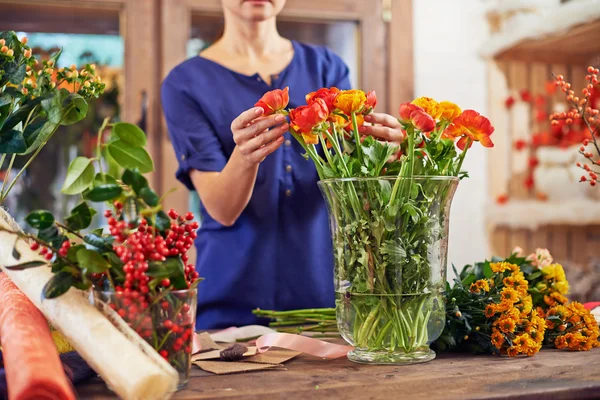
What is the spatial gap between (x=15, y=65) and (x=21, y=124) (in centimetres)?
7

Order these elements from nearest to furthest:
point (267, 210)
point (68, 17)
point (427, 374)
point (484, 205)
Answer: point (427, 374) < point (267, 210) < point (68, 17) < point (484, 205)

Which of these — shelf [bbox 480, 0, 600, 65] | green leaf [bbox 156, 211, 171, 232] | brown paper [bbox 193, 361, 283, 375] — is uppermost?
shelf [bbox 480, 0, 600, 65]

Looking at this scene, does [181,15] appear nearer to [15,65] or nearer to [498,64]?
[498,64]

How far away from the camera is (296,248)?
1.41m

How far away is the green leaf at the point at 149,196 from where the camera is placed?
2.07ft

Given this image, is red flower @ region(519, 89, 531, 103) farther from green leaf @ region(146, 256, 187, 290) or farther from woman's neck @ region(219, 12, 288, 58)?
green leaf @ region(146, 256, 187, 290)

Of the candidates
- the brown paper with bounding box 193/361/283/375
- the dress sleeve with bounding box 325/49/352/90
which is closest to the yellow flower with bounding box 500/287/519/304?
the brown paper with bounding box 193/361/283/375

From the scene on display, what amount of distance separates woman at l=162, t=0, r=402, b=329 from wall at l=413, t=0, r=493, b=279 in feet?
3.92

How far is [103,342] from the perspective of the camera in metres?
0.61

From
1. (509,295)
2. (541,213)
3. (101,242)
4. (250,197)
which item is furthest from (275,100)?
(541,213)

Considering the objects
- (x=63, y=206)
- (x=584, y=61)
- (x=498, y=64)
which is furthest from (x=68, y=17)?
(x=584, y=61)

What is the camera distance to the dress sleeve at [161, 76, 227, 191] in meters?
1.32

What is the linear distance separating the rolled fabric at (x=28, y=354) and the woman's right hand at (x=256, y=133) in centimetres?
36

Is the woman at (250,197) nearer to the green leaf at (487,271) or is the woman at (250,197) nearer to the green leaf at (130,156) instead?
the green leaf at (487,271)
